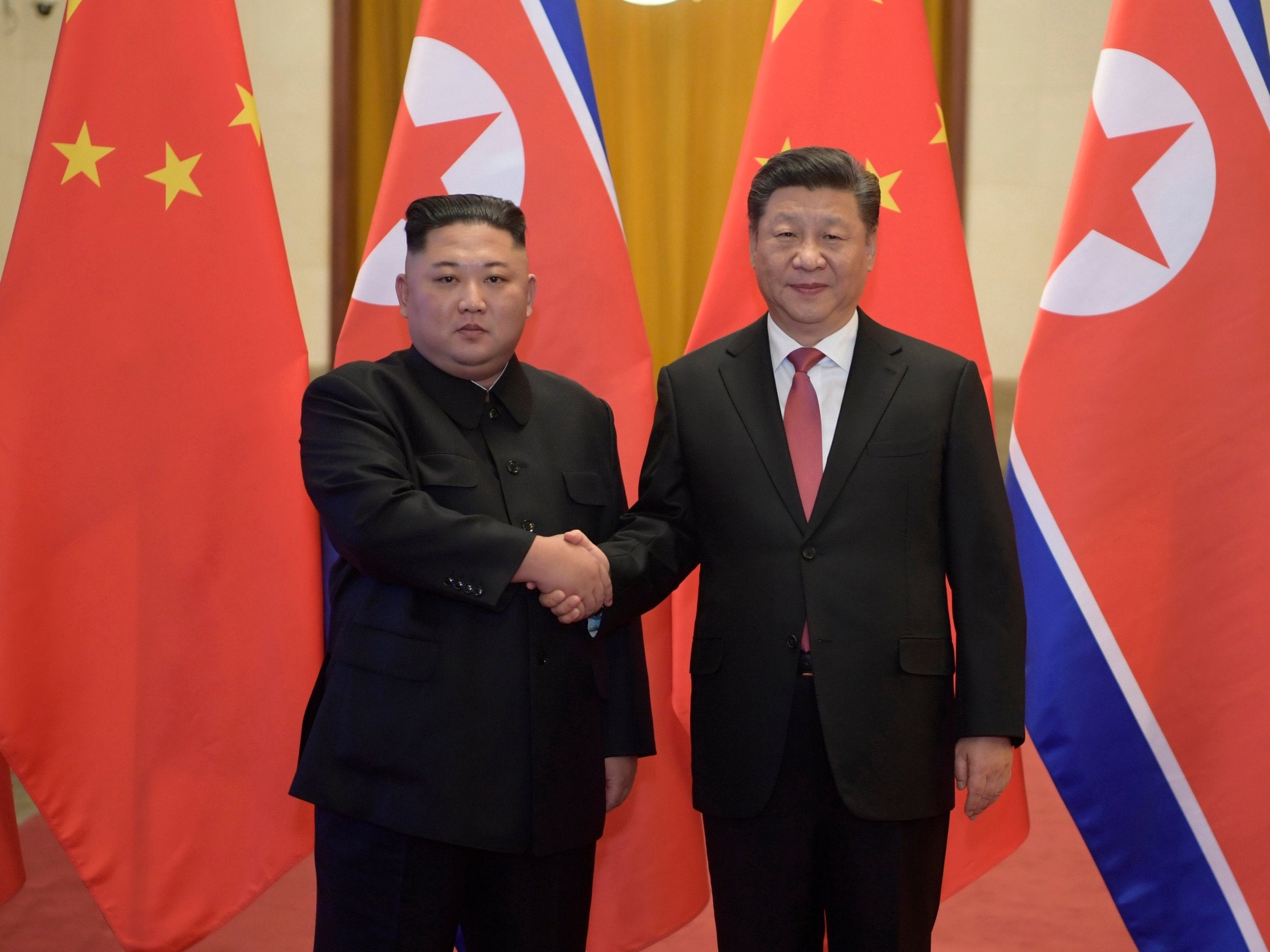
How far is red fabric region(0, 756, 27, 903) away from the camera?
2039mm

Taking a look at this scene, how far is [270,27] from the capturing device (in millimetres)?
3500

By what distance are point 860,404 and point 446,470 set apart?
593mm

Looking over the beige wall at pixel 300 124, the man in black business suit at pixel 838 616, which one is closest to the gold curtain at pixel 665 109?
the beige wall at pixel 300 124

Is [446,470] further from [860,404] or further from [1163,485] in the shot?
[1163,485]

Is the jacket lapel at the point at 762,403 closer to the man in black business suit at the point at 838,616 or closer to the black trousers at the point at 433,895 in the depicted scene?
the man in black business suit at the point at 838,616

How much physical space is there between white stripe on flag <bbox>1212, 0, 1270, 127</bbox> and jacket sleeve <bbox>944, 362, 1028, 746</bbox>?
3.23 feet

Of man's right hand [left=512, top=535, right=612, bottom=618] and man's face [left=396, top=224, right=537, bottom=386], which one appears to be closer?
man's right hand [left=512, top=535, right=612, bottom=618]

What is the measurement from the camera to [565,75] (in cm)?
224

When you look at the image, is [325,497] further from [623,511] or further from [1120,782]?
[1120,782]

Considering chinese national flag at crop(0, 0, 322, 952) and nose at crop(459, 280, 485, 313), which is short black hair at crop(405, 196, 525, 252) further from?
chinese national flag at crop(0, 0, 322, 952)

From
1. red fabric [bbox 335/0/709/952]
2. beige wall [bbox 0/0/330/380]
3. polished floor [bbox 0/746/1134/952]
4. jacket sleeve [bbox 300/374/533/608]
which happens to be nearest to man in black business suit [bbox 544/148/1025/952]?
jacket sleeve [bbox 300/374/533/608]

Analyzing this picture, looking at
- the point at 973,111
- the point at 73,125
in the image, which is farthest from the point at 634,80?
the point at 73,125

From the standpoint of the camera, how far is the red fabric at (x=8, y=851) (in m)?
2.04

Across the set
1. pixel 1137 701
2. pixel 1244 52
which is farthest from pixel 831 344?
pixel 1244 52
